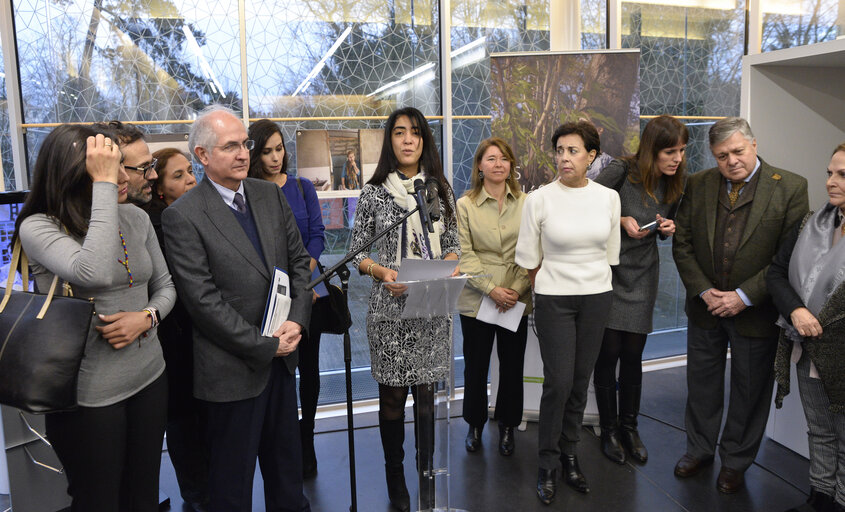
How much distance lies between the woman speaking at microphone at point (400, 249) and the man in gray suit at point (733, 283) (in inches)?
54.5

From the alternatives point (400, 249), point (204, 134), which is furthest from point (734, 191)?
point (204, 134)

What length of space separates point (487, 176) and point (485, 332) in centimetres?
90

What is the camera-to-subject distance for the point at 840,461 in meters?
2.54

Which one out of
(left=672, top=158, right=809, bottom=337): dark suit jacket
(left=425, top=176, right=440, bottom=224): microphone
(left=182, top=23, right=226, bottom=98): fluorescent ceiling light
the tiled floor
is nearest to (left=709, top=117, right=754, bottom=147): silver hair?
(left=672, top=158, right=809, bottom=337): dark suit jacket

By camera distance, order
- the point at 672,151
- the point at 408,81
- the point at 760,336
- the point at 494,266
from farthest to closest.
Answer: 1. the point at 408,81
2. the point at 494,266
3. the point at 672,151
4. the point at 760,336

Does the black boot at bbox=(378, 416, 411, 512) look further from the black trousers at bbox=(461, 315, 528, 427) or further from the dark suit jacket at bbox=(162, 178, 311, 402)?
the dark suit jacket at bbox=(162, 178, 311, 402)

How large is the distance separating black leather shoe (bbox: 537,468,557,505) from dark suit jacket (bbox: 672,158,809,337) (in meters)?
1.11

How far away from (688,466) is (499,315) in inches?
51.1

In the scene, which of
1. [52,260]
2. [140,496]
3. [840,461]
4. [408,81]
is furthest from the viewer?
[408,81]

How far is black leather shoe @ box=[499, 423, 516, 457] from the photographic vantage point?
347 cm

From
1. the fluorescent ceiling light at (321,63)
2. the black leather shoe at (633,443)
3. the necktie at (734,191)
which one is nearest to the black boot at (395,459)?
the black leather shoe at (633,443)

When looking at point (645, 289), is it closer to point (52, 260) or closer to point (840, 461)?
point (840, 461)

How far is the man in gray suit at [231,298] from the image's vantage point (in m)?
2.09

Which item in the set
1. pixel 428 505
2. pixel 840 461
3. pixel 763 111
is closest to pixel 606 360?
pixel 840 461
